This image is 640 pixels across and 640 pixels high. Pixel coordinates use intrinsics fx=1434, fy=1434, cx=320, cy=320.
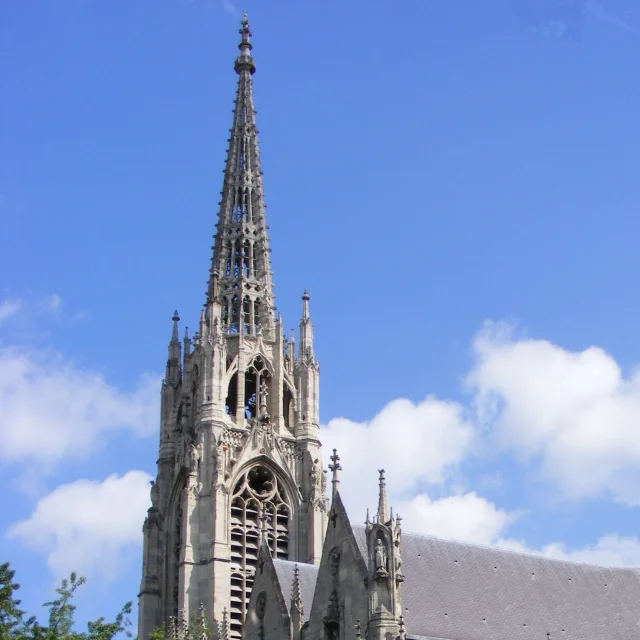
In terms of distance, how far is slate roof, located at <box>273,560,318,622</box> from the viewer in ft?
145

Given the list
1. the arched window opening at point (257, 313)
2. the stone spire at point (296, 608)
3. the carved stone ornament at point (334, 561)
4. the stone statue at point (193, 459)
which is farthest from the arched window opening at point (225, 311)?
the carved stone ornament at point (334, 561)

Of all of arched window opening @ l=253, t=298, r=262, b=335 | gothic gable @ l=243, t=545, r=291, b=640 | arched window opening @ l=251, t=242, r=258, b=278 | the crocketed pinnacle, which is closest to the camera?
the crocketed pinnacle

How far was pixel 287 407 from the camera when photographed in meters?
64.8

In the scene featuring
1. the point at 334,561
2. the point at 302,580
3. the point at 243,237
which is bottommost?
the point at 334,561

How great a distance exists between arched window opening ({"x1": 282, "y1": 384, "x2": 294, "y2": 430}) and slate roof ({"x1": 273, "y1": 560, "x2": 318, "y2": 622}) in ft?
57.2

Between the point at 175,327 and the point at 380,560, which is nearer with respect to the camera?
the point at 380,560

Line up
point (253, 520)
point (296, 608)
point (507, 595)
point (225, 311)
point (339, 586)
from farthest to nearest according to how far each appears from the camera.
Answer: point (225, 311)
point (253, 520)
point (507, 595)
point (296, 608)
point (339, 586)

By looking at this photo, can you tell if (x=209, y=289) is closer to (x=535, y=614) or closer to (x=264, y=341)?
(x=264, y=341)

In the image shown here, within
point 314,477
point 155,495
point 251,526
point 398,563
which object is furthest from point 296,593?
point 155,495

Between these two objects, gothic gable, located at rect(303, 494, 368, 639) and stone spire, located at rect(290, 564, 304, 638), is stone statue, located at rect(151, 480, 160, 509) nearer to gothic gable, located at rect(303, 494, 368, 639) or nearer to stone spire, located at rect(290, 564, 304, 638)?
stone spire, located at rect(290, 564, 304, 638)

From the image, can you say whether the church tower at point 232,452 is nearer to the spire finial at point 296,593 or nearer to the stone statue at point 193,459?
the stone statue at point 193,459

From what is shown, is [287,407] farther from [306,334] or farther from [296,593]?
[296,593]

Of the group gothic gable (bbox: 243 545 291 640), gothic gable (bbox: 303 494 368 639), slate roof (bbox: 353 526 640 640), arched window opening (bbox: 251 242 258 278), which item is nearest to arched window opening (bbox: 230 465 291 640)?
arched window opening (bbox: 251 242 258 278)

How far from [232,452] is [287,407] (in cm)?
451
